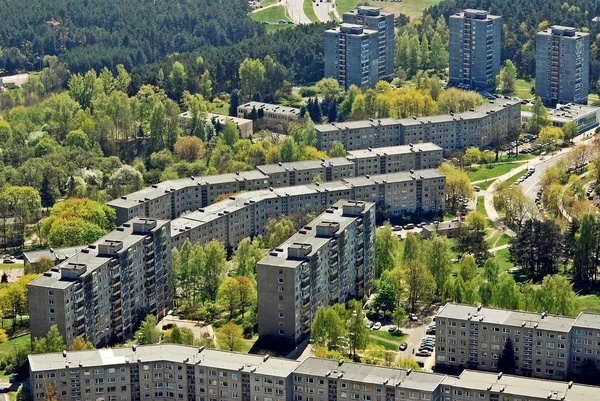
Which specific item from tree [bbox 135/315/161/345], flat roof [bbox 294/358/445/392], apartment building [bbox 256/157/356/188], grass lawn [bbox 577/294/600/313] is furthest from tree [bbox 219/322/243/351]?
apartment building [bbox 256/157/356/188]

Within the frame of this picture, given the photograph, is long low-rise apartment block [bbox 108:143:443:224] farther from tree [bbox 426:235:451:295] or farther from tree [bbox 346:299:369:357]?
tree [bbox 346:299:369:357]

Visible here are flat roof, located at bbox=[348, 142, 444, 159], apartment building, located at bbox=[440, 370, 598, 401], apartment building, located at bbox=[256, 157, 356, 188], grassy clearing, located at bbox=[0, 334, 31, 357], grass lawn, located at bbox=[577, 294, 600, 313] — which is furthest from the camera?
flat roof, located at bbox=[348, 142, 444, 159]

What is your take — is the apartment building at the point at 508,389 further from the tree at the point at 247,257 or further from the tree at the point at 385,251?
the tree at the point at 247,257

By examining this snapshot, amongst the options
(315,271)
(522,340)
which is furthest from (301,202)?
(522,340)

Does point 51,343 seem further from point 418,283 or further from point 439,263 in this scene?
A: point 439,263

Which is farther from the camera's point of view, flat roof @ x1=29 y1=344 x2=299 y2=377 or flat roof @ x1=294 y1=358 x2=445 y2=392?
flat roof @ x1=29 y1=344 x2=299 y2=377

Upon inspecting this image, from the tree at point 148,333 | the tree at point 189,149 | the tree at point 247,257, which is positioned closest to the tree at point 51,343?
the tree at point 148,333
